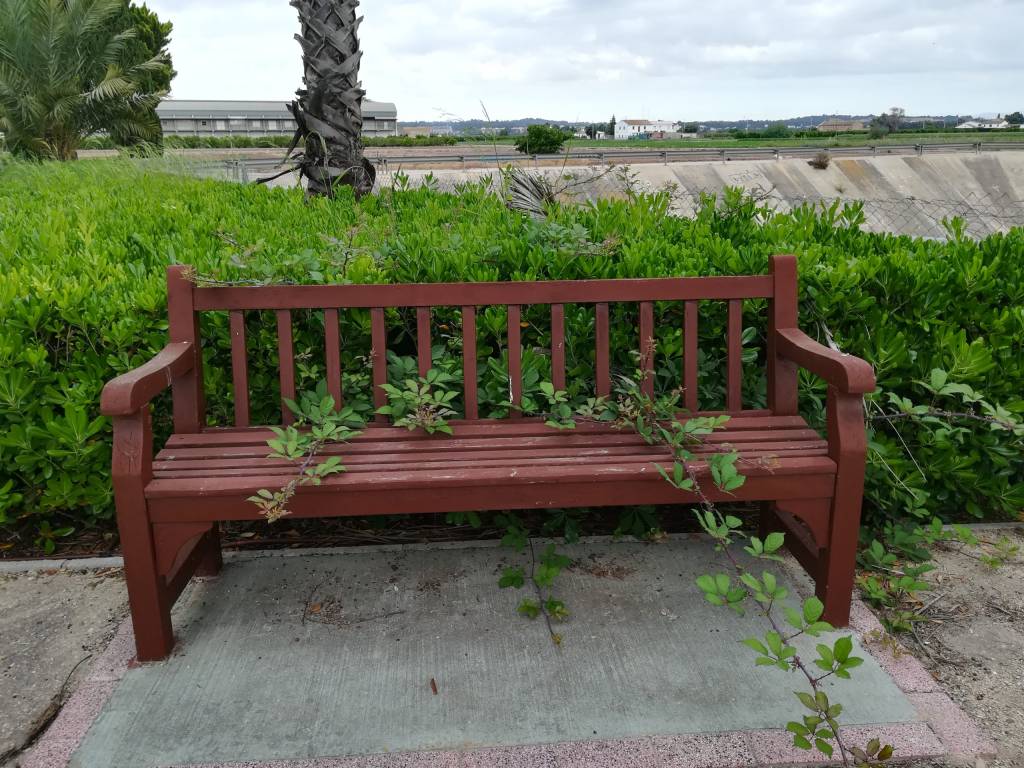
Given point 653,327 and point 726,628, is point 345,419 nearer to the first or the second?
point 653,327

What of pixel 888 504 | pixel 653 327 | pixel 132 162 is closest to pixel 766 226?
pixel 653 327

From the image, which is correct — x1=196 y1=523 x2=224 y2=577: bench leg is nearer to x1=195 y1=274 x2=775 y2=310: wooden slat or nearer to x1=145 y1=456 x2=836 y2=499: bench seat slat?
x1=145 y1=456 x2=836 y2=499: bench seat slat

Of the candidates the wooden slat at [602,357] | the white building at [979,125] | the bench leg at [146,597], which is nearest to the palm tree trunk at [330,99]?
the wooden slat at [602,357]

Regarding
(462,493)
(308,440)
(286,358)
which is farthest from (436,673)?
(286,358)

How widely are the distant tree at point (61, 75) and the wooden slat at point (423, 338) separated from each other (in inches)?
890

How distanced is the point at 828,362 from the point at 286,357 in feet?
6.02

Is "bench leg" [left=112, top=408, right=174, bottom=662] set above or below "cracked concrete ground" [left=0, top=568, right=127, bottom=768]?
above

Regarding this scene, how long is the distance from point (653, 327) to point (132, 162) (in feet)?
37.2

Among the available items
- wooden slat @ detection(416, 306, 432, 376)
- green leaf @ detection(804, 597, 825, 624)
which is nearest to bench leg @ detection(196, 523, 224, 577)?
wooden slat @ detection(416, 306, 432, 376)

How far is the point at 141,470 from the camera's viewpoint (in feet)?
7.94

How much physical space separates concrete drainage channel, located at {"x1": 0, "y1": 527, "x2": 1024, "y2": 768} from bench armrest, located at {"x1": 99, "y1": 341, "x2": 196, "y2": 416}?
833 mm

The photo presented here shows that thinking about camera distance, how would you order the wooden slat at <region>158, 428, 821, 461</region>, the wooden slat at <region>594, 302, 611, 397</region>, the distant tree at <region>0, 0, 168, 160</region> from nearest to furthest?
the wooden slat at <region>158, 428, 821, 461</region> < the wooden slat at <region>594, 302, 611, 397</region> < the distant tree at <region>0, 0, 168, 160</region>

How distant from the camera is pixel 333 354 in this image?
2.99 meters

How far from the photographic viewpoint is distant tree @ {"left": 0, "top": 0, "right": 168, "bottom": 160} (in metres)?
22.7
